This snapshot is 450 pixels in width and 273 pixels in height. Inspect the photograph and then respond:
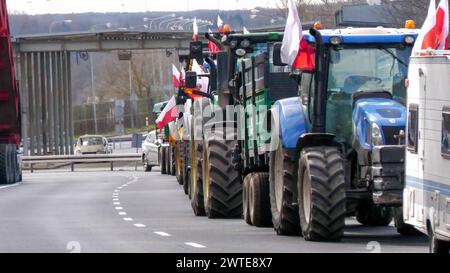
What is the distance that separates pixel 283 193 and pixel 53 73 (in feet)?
214

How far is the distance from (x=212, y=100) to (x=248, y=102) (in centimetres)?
380

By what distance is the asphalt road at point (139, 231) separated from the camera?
56.6 ft

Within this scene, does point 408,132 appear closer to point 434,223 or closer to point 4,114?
point 434,223

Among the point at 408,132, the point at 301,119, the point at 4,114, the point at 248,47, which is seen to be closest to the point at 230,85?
the point at 248,47

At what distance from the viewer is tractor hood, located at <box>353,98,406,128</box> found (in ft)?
56.3

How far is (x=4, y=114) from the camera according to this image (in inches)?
1565

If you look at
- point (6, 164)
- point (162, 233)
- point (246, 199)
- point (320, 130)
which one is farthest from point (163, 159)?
point (320, 130)

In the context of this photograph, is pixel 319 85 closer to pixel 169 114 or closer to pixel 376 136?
pixel 376 136

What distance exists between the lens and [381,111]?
17.4 meters

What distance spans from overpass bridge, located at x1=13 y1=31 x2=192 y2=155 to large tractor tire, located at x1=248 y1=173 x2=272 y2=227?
53128 millimetres

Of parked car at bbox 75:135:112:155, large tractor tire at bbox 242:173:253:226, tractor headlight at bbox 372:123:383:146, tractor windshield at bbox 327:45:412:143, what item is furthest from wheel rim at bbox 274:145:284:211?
parked car at bbox 75:135:112:155

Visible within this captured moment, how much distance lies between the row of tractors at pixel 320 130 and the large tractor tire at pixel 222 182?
0.02 metres

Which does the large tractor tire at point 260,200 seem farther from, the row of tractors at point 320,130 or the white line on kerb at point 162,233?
the white line on kerb at point 162,233

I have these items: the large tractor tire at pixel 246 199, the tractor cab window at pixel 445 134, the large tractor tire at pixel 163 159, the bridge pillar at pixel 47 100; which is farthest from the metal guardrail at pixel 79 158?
the tractor cab window at pixel 445 134
